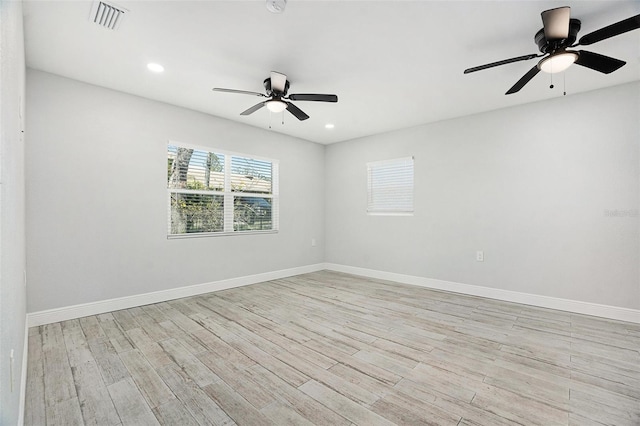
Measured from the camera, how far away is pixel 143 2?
2062 millimetres

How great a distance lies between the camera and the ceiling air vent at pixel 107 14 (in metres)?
2.09

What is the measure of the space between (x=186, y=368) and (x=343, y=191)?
4.36 m

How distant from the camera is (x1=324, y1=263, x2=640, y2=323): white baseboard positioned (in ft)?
10.7

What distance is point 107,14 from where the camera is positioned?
85.6 inches

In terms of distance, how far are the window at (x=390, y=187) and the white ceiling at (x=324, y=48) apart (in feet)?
4.57

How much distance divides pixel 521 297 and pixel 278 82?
4131 mm

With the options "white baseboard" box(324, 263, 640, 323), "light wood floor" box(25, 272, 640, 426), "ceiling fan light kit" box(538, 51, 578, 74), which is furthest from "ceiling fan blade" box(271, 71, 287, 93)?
"white baseboard" box(324, 263, 640, 323)

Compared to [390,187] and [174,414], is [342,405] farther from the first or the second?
[390,187]

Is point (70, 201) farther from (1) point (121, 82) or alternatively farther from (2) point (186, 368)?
(2) point (186, 368)

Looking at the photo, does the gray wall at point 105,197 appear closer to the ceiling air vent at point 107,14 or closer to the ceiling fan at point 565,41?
the ceiling air vent at point 107,14

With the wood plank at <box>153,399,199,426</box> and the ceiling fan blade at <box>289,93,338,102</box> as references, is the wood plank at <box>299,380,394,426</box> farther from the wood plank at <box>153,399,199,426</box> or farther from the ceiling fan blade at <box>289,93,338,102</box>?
the ceiling fan blade at <box>289,93,338,102</box>

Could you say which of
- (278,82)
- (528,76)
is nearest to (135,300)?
(278,82)

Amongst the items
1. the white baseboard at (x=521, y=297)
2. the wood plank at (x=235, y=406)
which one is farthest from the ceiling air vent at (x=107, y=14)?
the white baseboard at (x=521, y=297)

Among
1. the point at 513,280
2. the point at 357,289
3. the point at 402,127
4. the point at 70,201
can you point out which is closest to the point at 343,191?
the point at 402,127
